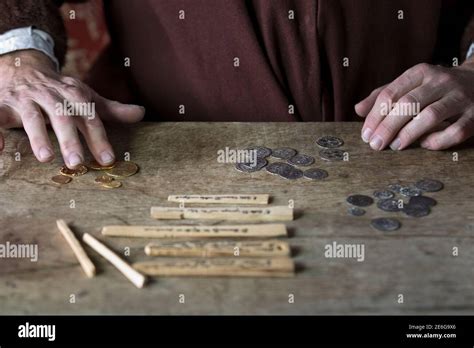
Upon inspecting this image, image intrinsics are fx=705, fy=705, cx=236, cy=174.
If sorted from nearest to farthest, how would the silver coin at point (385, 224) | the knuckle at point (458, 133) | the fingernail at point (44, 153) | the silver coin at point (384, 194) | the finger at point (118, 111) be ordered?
the silver coin at point (385, 224)
the silver coin at point (384, 194)
the fingernail at point (44, 153)
the knuckle at point (458, 133)
the finger at point (118, 111)

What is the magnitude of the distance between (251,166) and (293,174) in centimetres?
9

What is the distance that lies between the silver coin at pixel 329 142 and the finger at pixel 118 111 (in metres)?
0.41

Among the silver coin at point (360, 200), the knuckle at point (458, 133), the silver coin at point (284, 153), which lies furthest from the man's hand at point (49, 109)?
the knuckle at point (458, 133)

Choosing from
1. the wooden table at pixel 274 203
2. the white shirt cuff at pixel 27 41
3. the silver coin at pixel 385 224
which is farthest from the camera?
the white shirt cuff at pixel 27 41

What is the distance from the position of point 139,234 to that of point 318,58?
2.69 feet

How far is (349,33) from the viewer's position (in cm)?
178

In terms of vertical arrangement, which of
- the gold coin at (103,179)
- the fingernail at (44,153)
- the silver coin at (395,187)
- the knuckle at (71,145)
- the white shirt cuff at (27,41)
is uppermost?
the white shirt cuff at (27,41)

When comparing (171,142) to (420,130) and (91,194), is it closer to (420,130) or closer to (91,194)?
(91,194)

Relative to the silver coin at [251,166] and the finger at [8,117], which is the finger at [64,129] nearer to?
the finger at [8,117]

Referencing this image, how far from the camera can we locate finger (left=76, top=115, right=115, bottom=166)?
1.41 metres

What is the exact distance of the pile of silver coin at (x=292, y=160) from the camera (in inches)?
53.5

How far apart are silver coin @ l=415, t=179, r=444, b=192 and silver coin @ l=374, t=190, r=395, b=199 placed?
65 mm

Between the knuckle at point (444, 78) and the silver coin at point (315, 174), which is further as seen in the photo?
the knuckle at point (444, 78)

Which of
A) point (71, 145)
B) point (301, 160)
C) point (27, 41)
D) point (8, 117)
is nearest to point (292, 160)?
point (301, 160)
